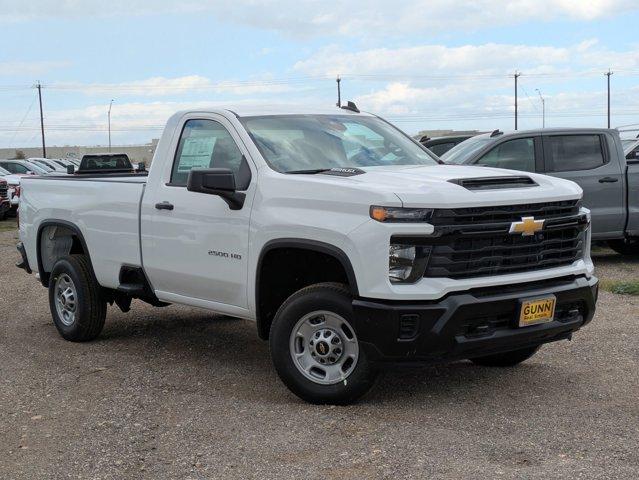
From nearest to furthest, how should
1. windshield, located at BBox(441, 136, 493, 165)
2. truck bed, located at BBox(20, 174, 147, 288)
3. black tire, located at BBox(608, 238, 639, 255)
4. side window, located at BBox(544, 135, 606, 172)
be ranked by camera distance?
truck bed, located at BBox(20, 174, 147, 288), windshield, located at BBox(441, 136, 493, 165), side window, located at BBox(544, 135, 606, 172), black tire, located at BBox(608, 238, 639, 255)

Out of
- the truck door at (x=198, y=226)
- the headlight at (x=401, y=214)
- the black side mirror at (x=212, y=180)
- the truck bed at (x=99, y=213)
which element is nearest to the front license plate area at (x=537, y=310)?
the headlight at (x=401, y=214)

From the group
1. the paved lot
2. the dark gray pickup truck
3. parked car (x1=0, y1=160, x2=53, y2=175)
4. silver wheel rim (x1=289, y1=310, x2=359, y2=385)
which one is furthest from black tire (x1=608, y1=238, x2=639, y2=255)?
parked car (x1=0, y1=160, x2=53, y2=175)

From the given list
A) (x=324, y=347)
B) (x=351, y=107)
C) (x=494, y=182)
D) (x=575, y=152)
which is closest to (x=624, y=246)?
(x=575, y=152)

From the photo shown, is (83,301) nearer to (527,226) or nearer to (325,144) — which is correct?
(325,144)

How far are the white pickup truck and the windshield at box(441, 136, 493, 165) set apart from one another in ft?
13.8

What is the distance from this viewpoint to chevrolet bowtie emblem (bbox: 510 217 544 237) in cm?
546

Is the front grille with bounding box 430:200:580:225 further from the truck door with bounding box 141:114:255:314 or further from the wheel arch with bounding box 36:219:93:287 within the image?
the wheel arch with bounding box 36:219:93:287

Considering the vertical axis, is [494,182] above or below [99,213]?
above

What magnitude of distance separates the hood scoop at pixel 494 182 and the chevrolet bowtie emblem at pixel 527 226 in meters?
0.27

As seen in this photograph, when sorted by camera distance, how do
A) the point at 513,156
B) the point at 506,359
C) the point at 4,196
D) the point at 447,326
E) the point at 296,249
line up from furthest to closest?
1. the point at 4,196
2. the point at 513,156
3. the point at 506,359
4. the point at 296,249
5. the point at 447,326

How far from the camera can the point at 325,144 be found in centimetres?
655

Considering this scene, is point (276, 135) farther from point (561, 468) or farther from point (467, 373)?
point (561, 468)

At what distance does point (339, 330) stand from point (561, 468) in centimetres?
165

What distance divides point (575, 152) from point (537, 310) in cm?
695
